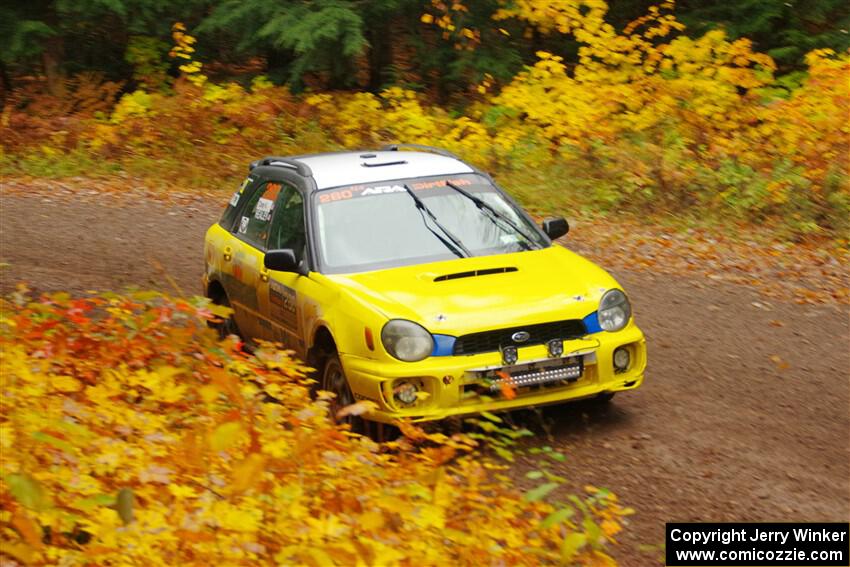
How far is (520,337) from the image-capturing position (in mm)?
7410

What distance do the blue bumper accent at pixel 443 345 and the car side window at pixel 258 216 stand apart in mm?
2516

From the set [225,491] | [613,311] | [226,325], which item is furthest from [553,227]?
[225,491]

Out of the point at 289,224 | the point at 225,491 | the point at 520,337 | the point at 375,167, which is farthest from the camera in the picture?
the point at 375,167

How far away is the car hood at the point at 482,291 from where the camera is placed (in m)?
7.39

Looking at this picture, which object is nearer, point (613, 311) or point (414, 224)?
point (613, 311)

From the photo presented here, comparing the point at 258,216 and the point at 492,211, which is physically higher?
the point at 492,211

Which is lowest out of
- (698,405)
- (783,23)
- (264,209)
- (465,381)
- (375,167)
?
(698,405)

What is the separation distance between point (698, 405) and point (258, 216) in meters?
3.92

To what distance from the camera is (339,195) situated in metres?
8.86

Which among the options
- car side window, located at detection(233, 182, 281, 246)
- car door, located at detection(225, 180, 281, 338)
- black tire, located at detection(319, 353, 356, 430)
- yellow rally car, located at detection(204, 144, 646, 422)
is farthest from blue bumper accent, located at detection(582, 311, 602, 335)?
car side window, located at detection(233, 182, 281, 246)

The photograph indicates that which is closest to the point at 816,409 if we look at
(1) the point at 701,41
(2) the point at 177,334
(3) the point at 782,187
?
(2) the point at 177,334

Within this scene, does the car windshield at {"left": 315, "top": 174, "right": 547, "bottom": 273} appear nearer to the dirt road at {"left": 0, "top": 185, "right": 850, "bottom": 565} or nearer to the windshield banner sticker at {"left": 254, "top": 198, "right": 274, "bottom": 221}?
the windshield banner sticker at {"left": 254, "top": 198, "right": 274, "bottom": 221}

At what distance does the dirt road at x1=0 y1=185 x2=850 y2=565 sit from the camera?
21.9ft

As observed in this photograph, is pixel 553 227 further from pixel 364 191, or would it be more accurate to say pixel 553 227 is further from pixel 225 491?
pixel 225 491
